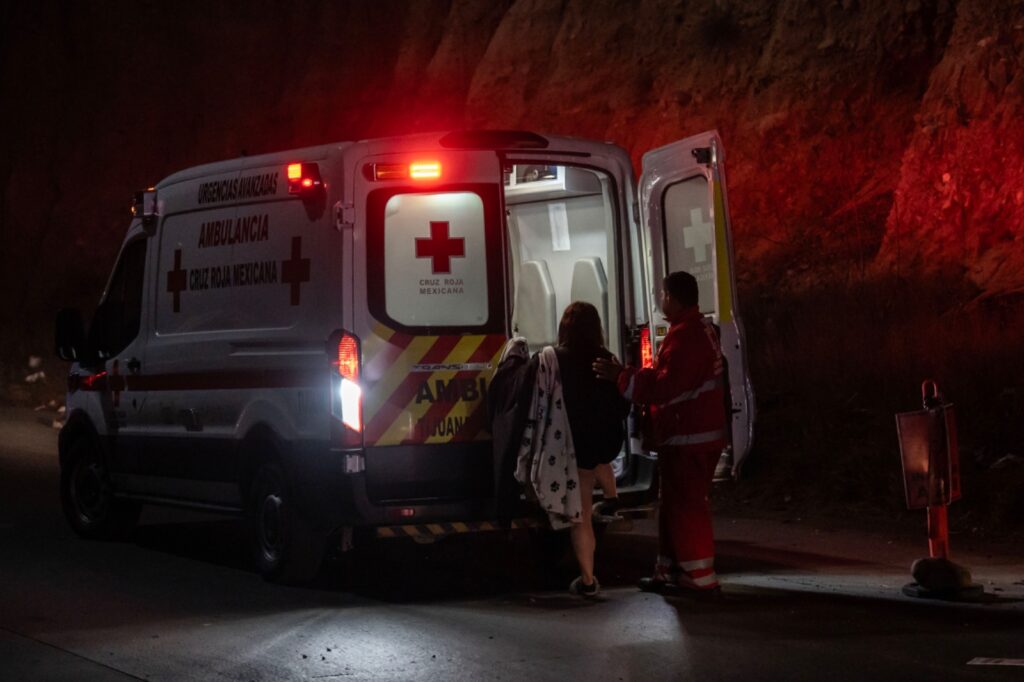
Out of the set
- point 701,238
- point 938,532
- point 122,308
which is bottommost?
point 938,532

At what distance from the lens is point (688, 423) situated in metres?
9.12

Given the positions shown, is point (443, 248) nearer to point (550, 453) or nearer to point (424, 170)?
point (424, 170)

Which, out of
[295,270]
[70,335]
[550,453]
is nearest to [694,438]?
[550,453]

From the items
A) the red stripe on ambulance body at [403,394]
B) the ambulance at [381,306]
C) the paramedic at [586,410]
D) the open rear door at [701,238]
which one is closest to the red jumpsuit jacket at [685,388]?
the paramedic at [586,410]

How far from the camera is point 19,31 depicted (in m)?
37.8

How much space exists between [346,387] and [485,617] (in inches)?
58.4

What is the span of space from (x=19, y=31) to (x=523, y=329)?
29673mm

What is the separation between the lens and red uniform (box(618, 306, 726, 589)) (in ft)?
29.8

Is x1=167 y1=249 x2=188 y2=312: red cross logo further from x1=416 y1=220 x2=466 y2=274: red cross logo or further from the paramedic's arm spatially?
the paramedic's arm

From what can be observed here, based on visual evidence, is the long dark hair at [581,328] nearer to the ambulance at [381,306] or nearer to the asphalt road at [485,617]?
the ambulance at [381,306]

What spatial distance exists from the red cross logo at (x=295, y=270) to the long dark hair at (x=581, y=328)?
60.0 inches

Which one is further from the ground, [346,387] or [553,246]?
[553,246]

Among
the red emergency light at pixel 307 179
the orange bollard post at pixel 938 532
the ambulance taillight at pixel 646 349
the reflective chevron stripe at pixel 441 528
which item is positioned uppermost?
the red emergency light at pixel 307 179

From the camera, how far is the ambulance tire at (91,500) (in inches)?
472
